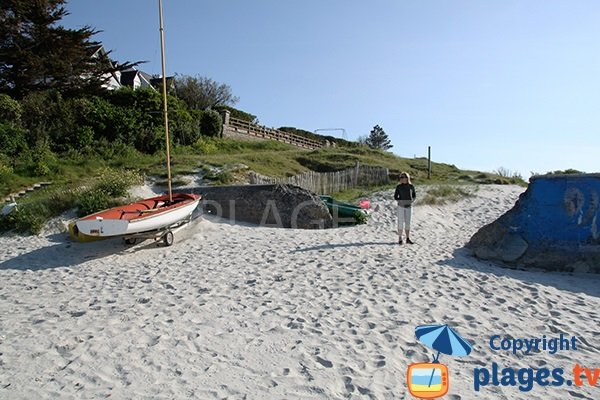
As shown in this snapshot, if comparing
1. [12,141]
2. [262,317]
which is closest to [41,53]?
[12,141]

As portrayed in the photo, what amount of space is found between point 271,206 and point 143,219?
395 cm

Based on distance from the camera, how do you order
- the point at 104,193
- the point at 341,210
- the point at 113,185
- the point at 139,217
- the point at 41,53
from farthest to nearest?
the point at 41,53
the point at 341,210
the point at 113,185
the point at 104,193
the point at 139,217

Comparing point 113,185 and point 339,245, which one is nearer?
point 339,245

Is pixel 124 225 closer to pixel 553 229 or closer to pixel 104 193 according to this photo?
pixel 104 193

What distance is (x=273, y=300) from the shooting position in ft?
18.5

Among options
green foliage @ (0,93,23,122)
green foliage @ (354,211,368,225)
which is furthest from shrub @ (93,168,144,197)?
green foliage @ (0,93,23,122)

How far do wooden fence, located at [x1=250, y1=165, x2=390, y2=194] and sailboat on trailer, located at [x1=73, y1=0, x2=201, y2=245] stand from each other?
5284 mm

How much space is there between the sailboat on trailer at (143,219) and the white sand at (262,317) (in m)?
0.47

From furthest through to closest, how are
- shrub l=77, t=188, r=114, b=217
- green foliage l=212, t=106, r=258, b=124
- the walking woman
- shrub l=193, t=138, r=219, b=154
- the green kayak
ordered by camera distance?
1. green foliage l=212, t=106, r=258, b=124
2. shrub l=193, t=138, r=219, b=154
3. the green kayak
4. shrub l=77, t=188, r=114, b=217
5. the walking woman

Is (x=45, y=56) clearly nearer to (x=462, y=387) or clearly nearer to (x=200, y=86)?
(x=200, y=86)

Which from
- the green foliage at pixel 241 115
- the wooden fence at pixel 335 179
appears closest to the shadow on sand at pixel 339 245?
the wooden fence at pixel 335 179

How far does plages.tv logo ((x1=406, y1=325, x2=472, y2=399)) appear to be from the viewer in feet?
11.4

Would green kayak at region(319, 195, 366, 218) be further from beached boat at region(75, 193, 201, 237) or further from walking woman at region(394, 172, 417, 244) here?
beached boat at region(75, 193, 201, 237)

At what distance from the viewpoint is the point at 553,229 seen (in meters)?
8.04
